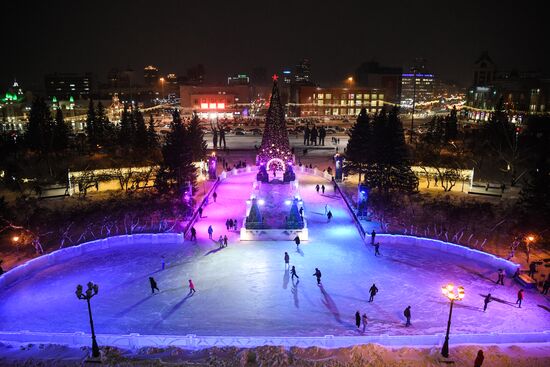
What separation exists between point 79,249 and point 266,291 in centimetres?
1130

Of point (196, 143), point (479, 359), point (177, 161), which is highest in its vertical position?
point (196, 143)

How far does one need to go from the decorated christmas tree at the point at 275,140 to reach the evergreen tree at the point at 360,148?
896 centimetres

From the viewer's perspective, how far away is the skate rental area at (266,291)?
16438mm

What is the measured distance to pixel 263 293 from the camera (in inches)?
770

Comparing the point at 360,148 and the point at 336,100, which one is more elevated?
the point at 336,100

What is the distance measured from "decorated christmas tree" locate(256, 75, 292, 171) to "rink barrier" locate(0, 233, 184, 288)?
1037cm

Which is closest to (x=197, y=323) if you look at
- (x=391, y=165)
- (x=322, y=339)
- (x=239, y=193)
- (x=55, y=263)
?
(x=322, y=339)

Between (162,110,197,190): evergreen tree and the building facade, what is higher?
the building facade

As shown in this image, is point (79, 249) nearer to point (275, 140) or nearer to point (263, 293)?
point (263, 293)

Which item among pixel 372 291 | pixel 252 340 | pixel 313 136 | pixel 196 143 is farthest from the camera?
pixel 313 136

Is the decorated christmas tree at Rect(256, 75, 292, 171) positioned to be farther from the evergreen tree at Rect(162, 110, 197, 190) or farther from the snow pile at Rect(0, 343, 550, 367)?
the snow pile at Rect(0, 343, 550, 367)

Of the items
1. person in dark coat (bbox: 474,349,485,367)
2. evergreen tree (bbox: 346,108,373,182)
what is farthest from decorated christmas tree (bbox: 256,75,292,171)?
person in dark coat (bbox: 474,349,485,367)

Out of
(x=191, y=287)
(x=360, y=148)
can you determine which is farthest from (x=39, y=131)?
(x=191, y=287)

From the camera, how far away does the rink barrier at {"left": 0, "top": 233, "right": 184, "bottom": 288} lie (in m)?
20.8
